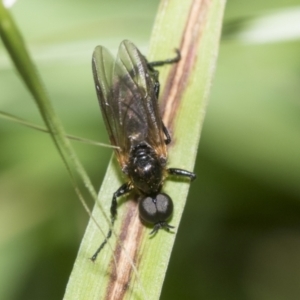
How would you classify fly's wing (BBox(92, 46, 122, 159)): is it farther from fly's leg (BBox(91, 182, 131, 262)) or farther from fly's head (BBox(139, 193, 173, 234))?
fly's head (BBox(139, 193, 173, 234))

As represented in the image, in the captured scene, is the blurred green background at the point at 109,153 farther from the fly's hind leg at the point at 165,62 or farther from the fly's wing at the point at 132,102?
the fly's hind leg at the point at 165,62

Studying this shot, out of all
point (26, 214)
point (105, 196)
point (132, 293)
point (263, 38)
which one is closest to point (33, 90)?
point (132, 293)

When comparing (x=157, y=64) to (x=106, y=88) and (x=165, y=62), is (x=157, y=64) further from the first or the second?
(x=106, y=88)

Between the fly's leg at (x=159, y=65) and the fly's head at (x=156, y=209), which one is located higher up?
the fly's leg at (x=159, y=65)

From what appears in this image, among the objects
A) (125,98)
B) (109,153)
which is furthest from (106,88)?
(109,153)

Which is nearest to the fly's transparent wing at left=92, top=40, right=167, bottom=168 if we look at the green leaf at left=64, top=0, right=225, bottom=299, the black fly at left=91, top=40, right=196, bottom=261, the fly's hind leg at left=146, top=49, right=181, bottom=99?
the black fly at left=91, top=40, right=196, bottom=261

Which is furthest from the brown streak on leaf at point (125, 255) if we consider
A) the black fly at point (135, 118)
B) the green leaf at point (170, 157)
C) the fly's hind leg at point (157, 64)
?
the fly's hind leg at point (157, 64)
